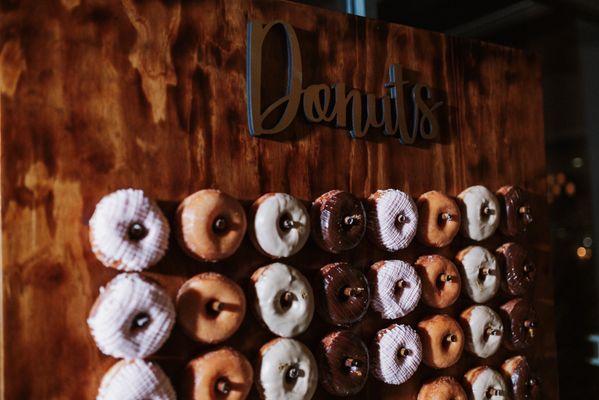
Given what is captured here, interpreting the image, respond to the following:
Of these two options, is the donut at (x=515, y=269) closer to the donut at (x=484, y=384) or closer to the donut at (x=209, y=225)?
the donut at (x=484, y=384)

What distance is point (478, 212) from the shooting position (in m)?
2.74

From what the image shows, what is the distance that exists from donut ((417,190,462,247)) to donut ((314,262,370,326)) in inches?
17.1

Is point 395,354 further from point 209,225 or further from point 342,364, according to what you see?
point 209,225

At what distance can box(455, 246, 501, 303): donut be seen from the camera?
107 inches

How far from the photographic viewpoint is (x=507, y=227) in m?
2.89

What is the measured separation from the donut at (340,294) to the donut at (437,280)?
0.37 m

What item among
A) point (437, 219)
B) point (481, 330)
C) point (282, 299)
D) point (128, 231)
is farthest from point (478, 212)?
point (128, 231)

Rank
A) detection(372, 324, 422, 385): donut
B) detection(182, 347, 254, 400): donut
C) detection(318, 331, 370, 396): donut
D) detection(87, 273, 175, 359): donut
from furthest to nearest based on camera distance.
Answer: detection(372, 324, 422, 385): donut
detection(318, 331, 370, 396): donut
detection(182, 347, 254, 400): donut
detection(87, 273, 175, 359): donut

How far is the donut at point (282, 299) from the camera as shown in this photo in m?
2.12

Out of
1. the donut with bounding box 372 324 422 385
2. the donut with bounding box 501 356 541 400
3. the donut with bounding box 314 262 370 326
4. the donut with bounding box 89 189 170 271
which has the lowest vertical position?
the donut with bounding box 501 356 541 400

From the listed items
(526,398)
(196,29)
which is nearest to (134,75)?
(196,29)

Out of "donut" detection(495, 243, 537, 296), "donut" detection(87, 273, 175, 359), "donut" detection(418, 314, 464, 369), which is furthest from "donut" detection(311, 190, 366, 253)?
"donut" detection(495, 243, 537, 296)

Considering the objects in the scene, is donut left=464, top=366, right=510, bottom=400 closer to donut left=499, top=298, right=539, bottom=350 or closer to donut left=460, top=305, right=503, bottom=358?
donut left=460, top=305, right=503, bottom=358

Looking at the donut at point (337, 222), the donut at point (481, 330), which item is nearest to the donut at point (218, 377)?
the donut at point (337, 222)
